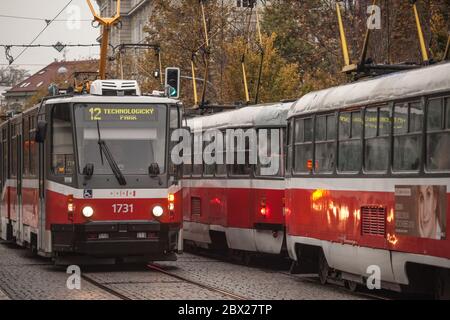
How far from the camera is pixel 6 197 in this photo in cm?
3017

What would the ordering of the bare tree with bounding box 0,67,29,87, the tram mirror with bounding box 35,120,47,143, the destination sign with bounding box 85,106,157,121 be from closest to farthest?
the destination sign with bounding box 85,106,157,121, the tram mirror with bounding box 35,120,47,143, the bare tree with bounding box 0,67,29,87

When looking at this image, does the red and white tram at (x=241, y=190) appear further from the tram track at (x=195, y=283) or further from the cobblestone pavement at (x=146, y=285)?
the cobblestone pavement at (x=146, y=285)

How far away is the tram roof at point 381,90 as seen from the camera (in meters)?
14.9

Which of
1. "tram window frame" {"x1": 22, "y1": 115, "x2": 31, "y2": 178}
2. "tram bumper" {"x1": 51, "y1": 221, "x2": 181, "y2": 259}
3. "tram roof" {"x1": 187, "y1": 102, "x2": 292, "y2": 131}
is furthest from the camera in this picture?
"tram window frame" {"x1": 22, "y1": 115, "x2": 31, "y2": 178}

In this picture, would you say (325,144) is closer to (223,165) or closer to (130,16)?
(223,165)

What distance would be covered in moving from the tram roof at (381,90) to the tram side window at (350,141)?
180 mm

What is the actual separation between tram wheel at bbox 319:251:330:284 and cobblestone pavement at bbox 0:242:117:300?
3.38m

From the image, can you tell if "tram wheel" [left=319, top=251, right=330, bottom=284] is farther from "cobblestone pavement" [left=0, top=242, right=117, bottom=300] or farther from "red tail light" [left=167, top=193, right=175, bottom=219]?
"red tail light" [left=167, top=193, right=175, bottom=219]

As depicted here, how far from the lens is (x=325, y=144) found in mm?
19125

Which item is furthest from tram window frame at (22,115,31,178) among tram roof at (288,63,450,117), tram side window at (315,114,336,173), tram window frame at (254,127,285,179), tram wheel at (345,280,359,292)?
tram wheel at (345,280,359,292)

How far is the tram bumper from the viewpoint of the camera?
2195 cm
